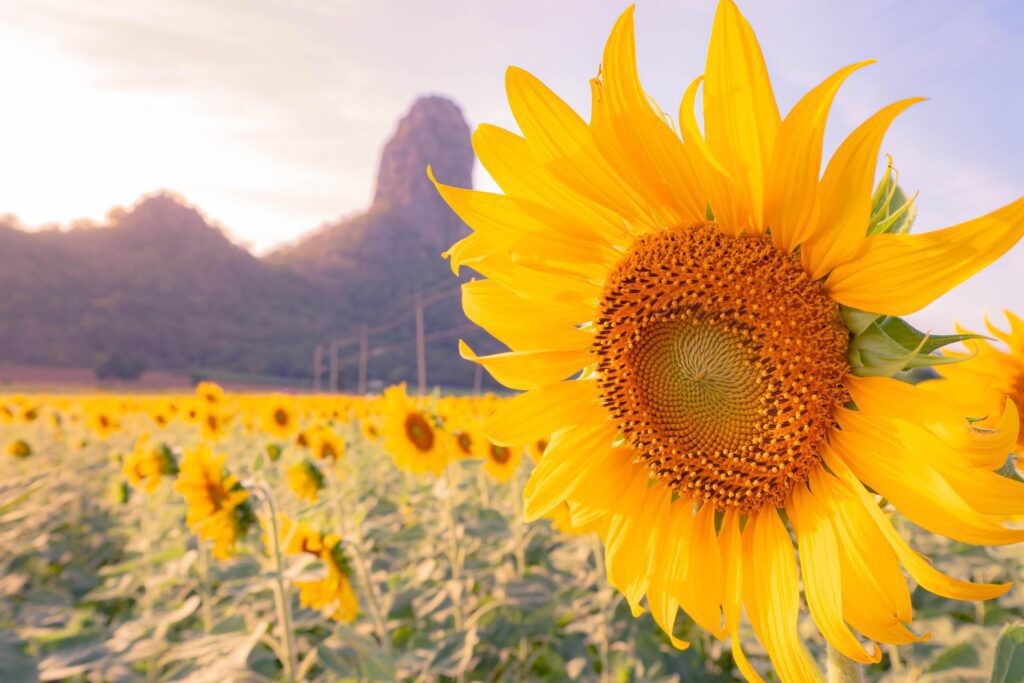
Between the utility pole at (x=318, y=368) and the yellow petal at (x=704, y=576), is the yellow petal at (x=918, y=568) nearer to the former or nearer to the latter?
the yellow petal at (x=704, y=576)

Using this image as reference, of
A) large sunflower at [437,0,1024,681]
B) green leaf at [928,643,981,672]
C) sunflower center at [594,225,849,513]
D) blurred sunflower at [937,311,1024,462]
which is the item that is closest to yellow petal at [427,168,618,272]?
large sunflower at [437,0,1024,681]

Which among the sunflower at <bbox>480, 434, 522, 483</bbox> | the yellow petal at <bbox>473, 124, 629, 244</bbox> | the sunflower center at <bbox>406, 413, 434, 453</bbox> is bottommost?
the sunflower at <bbox>480, 434, 522, 483</bbox>

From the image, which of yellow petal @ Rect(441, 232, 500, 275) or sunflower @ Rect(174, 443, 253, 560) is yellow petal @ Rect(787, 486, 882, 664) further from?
sunflower @ Rect(174, 443, 253, 560)

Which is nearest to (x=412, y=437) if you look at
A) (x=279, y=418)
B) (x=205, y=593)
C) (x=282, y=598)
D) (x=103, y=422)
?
(x=205, y=593)

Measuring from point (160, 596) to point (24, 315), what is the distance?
68.9 m

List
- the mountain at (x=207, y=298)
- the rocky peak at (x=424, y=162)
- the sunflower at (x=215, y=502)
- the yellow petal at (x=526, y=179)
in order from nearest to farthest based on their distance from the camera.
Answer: the yellow petal at (x=526, y=179) → the sunflower at (x=215, y=502) → the mountain at (x=207, y=298) → the rocky peak at (x=424, y=162)

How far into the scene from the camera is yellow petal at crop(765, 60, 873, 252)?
2.92ft

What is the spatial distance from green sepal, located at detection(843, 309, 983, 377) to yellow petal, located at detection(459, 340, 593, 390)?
0.52m

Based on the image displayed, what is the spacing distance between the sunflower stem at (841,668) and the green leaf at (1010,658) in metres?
0.20

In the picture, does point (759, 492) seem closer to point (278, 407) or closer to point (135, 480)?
point (135, 480)

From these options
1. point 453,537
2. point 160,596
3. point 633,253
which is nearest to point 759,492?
point 633,253

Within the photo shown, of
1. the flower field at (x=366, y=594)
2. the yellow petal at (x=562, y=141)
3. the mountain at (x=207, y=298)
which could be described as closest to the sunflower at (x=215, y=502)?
the flower field at (x=366, y=594)

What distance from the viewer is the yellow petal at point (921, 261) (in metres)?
0.82

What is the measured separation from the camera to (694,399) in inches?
47.6
